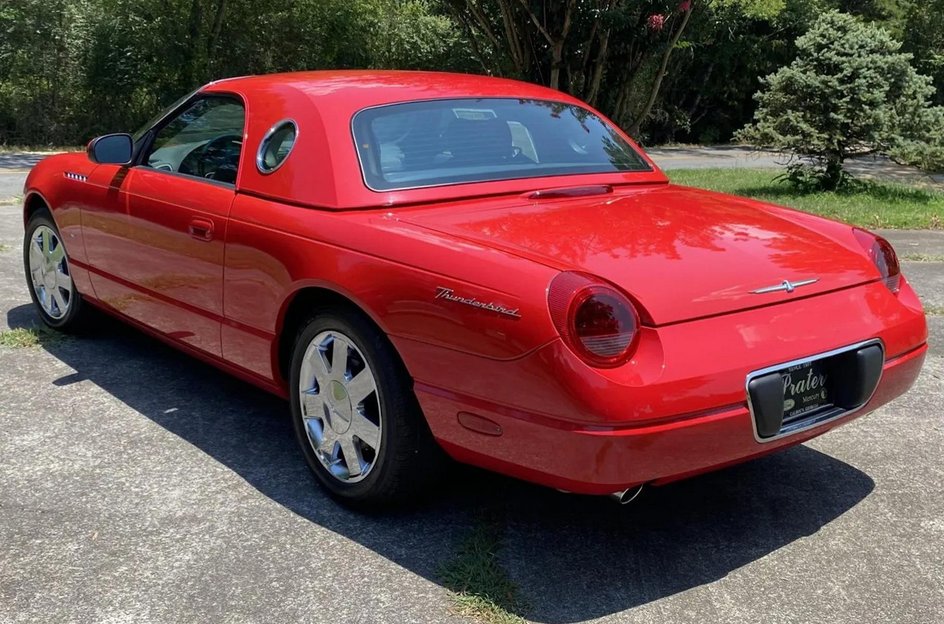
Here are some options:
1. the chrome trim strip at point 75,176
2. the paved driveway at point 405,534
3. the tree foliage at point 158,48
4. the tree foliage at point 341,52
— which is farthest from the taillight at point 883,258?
the tree foliage at point 158,48

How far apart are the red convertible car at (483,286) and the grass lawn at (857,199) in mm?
7016

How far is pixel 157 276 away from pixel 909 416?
344 centimetres

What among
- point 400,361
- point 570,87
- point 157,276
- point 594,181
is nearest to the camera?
point 400,361

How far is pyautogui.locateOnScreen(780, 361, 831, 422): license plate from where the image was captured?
2.87 meters

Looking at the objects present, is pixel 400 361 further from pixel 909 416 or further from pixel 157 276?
pixel 909 416

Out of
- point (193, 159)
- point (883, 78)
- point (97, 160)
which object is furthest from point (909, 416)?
point (883, 78)

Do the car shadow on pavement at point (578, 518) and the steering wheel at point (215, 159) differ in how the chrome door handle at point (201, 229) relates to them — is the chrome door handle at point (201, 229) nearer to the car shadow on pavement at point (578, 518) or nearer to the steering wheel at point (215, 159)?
the steering wheel at point (215, 159)

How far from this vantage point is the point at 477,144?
149 inches

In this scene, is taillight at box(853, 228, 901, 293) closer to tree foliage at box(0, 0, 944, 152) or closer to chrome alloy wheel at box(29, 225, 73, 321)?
chrome alloy wheel at box(29, 225, 73, 321)

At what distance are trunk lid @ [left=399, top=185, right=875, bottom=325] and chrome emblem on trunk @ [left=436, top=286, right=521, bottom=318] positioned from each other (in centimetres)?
19

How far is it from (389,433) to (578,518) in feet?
2.48

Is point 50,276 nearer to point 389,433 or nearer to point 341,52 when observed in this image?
point 389,433

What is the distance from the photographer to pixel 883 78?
39.1 feet

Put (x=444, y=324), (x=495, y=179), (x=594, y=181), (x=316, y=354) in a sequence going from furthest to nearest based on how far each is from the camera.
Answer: (x=594, y=181) < (x=495, y=179) < (x=316, y=354) < (x=444, y=324)
